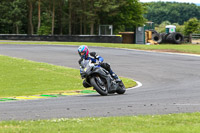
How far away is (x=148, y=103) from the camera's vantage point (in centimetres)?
1107

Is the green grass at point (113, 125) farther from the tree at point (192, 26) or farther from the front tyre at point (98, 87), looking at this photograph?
the tree at point (192, 26)

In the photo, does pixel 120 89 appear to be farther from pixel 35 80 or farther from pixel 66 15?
pixel 66 15

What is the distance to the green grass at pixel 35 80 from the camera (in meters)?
16.1

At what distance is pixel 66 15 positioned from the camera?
76.9 meters

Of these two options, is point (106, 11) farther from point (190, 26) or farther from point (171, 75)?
point (171, 75)

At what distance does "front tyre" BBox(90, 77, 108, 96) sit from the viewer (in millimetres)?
13156

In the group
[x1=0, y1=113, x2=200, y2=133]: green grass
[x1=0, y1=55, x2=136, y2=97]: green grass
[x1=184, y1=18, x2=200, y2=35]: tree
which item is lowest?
[x1=0, y1=55, x2=136, y2=97]: green grass

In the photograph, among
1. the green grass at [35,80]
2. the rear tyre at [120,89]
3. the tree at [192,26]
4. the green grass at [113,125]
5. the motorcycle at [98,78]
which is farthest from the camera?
the tree at [192,26]

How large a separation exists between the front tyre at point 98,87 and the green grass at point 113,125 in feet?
15.3

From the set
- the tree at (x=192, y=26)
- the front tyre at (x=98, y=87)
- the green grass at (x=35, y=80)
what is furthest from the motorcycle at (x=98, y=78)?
the tree at (x=192, y=26)

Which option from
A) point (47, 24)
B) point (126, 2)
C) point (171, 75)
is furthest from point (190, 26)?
point (171, 75)

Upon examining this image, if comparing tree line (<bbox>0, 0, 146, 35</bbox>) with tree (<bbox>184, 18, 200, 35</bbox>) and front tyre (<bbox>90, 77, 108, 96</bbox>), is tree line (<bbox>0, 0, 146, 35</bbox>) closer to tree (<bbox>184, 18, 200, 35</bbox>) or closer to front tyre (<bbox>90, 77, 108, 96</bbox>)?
tree (<bbox>184, 18, 200, 35</bbox>)

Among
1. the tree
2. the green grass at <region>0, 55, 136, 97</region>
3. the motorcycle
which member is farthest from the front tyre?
the tree

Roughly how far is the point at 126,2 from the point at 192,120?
67.5m
